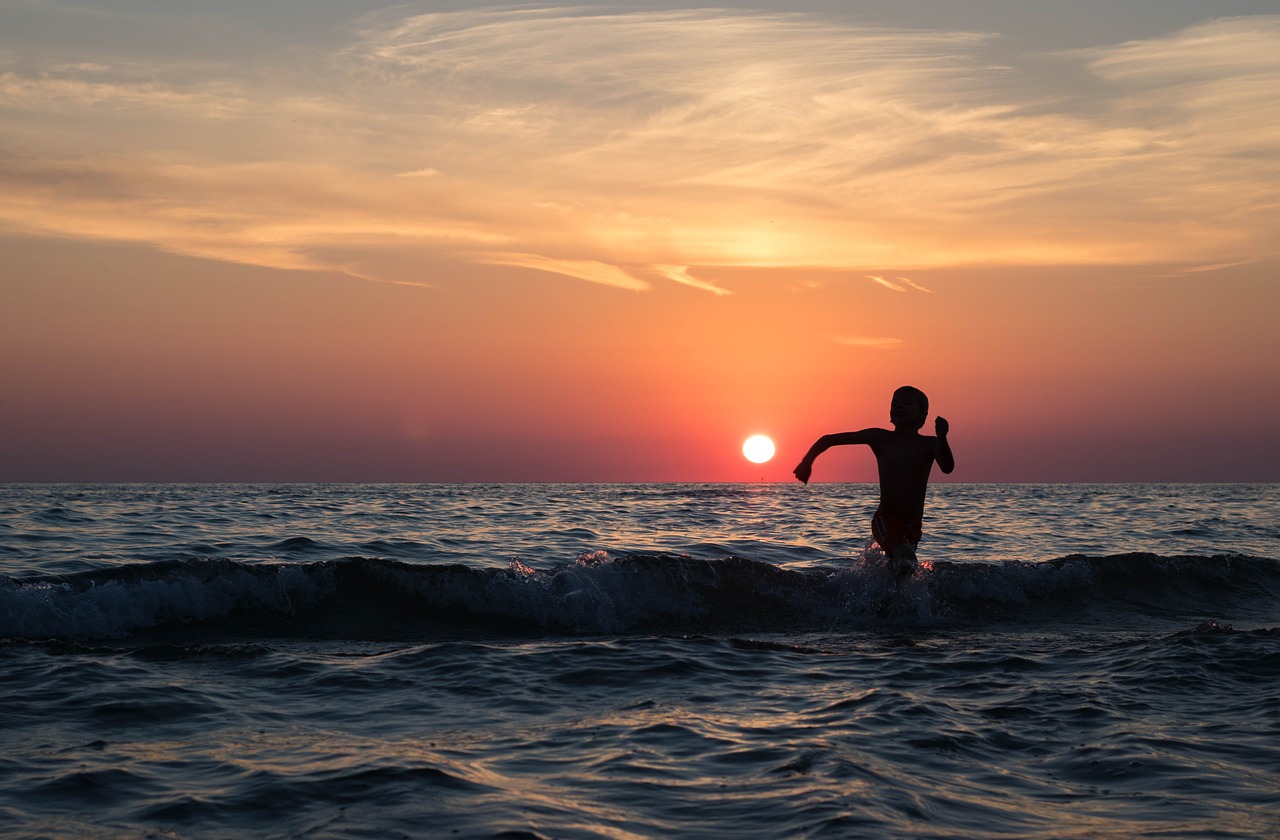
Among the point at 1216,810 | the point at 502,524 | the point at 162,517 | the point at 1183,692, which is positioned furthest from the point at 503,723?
the point at 162,517

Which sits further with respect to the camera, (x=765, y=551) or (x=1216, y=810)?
(x=765, y=551)

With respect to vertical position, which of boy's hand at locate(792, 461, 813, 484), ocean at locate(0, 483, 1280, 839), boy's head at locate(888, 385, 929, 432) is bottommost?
ocean at locate(0, 483, 1280, 839)

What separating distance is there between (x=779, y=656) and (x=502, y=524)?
47.9ft

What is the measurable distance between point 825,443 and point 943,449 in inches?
44.5

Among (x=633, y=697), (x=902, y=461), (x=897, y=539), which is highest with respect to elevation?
(x=902, y=461)

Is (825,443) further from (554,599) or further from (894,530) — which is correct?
(554,599)

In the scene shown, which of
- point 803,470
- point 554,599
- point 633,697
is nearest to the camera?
point 633,697

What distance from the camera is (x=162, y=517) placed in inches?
910

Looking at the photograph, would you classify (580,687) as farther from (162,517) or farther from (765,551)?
(162,517)

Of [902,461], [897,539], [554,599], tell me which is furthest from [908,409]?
[554,599]

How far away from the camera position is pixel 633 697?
25.3 feet

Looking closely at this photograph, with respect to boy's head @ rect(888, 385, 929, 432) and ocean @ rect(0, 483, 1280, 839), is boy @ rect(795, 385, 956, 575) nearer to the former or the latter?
boy's head @ rect(888, 385, 929, 432)

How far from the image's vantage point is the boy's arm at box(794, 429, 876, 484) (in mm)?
10016

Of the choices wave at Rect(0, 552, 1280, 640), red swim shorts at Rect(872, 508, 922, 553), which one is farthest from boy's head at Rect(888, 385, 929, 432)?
wave at Rect(0, 552, 1280, 640)
